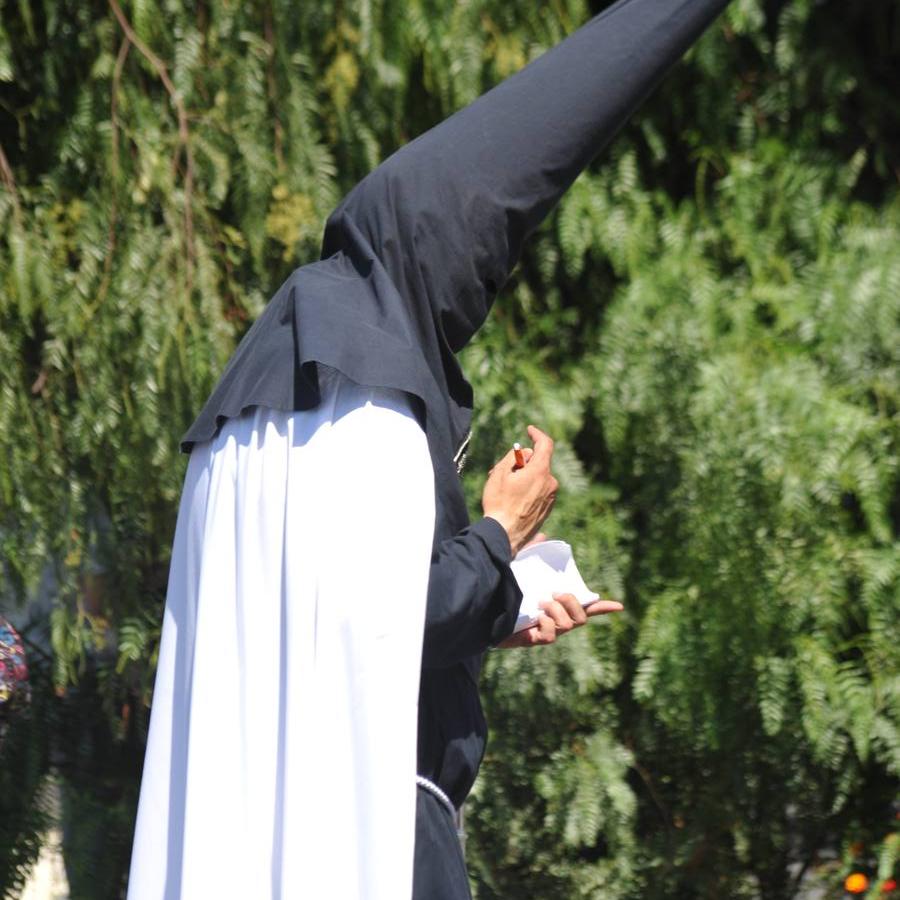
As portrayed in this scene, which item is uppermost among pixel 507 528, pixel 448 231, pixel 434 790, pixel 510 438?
pixel 510 438

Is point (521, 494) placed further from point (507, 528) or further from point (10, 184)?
point (10, 184)

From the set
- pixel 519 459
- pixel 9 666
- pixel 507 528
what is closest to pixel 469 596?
pixel 507 528

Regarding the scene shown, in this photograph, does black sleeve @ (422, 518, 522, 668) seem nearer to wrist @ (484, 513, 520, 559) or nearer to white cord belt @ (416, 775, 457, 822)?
wrist @ (484, 513, 520, 559)

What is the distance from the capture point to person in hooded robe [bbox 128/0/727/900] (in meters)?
1.69

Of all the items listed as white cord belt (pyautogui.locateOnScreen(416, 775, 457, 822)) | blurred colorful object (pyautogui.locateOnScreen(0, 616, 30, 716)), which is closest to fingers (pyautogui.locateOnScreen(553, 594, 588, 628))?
white cord belt (pyautogui.locateOnScreen(416, 775, 457, 822))

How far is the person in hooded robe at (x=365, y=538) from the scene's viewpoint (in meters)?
1.69

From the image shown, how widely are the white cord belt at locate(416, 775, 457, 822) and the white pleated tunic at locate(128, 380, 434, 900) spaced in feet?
0.63

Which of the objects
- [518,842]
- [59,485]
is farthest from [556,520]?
[59,485]

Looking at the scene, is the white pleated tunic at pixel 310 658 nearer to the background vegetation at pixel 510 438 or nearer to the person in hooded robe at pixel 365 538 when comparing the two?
the person in hooded robe at pixel 365 538

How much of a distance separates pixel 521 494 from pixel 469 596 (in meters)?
0.21

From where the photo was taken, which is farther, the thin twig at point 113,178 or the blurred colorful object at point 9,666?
the thin twig at point 113,178

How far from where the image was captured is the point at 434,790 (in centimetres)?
192

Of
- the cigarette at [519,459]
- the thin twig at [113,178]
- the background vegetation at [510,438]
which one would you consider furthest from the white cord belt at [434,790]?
the thin twig at [113,178]

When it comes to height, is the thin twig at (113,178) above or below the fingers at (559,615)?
above
